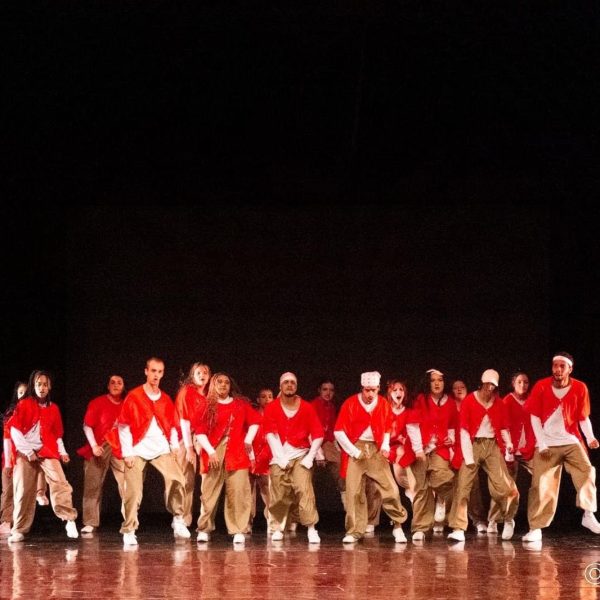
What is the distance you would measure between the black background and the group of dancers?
7.63ft

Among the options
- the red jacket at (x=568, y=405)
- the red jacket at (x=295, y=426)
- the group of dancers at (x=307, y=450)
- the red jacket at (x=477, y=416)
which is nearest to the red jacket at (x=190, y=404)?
the group of dancers at (x=307, y=450)

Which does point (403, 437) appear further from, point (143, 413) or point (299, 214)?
point (299, 214)

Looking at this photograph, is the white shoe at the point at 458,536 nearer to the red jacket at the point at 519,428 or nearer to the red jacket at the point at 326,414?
the red jacket at the point at 519,428

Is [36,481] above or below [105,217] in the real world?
below

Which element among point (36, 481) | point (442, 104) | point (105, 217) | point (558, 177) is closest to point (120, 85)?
point (105, 217)

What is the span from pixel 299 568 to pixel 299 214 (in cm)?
533

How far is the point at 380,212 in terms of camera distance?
11.7 meters

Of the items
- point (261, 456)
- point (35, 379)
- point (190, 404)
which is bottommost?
point (261, 456)

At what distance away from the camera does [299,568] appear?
7.07 meters

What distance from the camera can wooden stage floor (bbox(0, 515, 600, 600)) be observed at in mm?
6129

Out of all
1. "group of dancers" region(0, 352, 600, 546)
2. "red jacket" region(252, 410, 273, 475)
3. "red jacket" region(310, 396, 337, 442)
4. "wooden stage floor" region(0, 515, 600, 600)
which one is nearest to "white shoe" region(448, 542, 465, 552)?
"wooden stage floor" region(0, 515, 600, 600)

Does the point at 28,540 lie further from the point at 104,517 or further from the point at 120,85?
the point at 120,85

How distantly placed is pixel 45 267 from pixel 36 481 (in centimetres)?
307

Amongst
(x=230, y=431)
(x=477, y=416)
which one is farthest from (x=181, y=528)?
(x=477, y=416)
